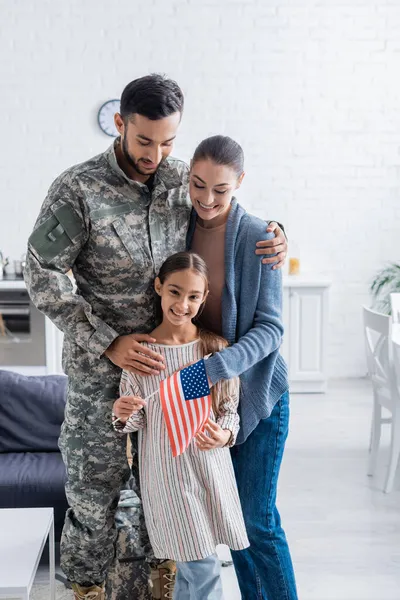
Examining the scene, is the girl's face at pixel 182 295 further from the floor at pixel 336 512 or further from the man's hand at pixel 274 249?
the floor at pixel 336 512

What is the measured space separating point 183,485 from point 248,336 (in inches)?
16.5

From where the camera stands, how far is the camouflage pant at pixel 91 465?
7.12 ft

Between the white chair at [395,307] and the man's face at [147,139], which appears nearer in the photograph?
the man's face at [147,139]

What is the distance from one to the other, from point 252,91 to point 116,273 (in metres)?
4.11

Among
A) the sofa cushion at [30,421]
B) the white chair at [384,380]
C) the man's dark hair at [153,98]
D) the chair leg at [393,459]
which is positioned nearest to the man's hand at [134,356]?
the man's dark hair at [153,98]

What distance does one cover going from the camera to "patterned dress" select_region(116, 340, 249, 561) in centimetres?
206

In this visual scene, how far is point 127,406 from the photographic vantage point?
201 centimetres

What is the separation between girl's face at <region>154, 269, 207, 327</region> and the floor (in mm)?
1302

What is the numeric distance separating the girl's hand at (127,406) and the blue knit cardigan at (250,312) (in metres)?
0.26

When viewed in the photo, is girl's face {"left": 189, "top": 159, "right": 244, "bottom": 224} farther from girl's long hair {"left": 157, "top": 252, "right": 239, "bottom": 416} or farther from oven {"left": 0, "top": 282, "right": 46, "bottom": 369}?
oven {"left": 0, "top": 282, "right": 46, "bottom": 369}

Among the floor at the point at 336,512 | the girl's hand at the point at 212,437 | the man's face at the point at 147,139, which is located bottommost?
the floor at the point at 336,512

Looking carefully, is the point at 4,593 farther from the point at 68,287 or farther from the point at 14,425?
the point at 14,425

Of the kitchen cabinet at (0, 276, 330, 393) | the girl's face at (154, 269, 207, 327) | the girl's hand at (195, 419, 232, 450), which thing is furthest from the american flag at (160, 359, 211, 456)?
the kitchen cabinet at (0, 276, 330, 393)

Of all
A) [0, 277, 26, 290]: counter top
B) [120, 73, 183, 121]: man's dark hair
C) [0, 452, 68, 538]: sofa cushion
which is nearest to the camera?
[120, 73, 183, 121]: man's dark hair
